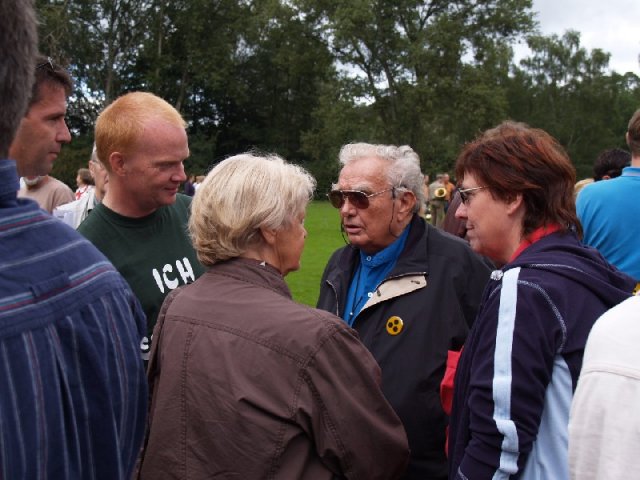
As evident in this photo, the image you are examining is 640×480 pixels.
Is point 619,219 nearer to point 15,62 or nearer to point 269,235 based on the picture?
point 269,235

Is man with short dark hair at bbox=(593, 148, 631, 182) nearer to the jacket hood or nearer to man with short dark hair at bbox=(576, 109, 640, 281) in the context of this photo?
man with short dark hair at bbox=(576, 109, 640, 281)

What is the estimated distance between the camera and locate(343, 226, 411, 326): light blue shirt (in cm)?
338

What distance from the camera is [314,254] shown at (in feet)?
50.0

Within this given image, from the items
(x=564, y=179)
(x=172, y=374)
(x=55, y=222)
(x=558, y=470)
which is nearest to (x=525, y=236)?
(x=564, y=179)

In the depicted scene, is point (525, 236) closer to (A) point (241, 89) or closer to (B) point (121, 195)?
(B) point (121, 195)

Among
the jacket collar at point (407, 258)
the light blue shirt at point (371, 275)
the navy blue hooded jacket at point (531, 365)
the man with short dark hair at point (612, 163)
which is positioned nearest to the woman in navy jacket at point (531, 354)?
the navy blue hooded jacket at point (531, 365)

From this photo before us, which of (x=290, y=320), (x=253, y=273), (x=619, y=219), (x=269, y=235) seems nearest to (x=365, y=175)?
(x=269, y=235)

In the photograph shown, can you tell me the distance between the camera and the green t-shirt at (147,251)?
10.4 ft

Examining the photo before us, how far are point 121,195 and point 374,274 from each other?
1322mm

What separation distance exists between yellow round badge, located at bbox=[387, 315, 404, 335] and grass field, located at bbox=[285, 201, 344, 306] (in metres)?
0.63

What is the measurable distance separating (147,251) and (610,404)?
97.2 inches

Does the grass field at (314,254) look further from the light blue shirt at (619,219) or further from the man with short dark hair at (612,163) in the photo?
the man with short dark hair at (612,163)

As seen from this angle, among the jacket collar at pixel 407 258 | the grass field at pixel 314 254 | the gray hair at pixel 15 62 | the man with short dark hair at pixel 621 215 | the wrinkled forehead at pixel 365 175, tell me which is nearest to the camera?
the gray hair at pixel 15 62

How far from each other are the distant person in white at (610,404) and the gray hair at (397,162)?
2269mm
